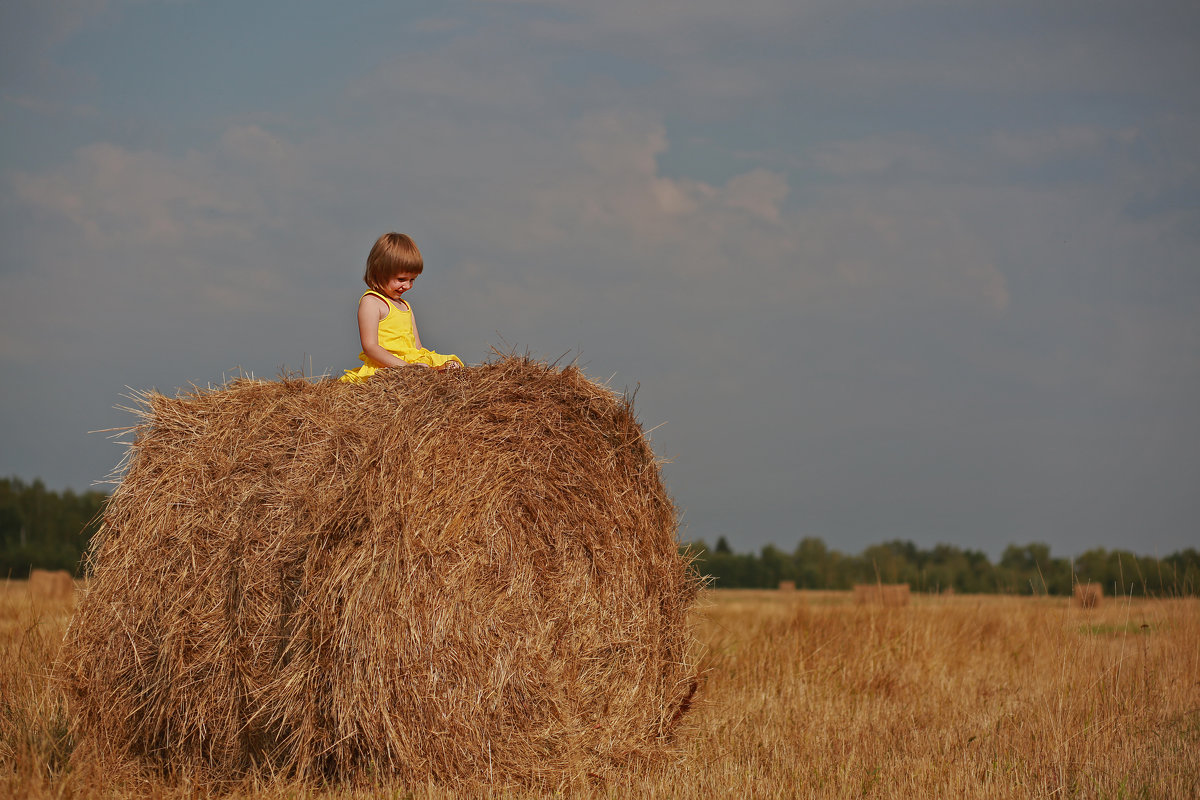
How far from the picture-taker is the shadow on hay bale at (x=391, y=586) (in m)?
4.80

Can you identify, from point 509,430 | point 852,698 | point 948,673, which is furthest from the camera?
point 948,673

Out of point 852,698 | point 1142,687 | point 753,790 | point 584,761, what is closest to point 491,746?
point 584,761

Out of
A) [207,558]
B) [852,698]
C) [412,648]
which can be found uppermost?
[207,558]

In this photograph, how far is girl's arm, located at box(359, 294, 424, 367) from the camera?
602 cm

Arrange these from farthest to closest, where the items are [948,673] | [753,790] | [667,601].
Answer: [948,673]
[667,601]
[753,790]

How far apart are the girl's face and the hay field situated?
2.86 m

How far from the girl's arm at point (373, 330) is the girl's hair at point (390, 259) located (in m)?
0.17

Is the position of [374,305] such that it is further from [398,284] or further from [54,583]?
[54,583]

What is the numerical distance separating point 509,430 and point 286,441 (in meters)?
1.23

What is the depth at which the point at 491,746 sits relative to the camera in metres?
5.02

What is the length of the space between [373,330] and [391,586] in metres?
1.93

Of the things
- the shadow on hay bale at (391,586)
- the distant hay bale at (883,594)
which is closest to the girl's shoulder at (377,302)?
the shadow on hay bale at (391,586)

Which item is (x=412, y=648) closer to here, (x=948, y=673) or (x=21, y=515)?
(x=948, y=673)

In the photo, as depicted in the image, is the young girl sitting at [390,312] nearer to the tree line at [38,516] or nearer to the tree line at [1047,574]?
the tree line at [1047,574]
